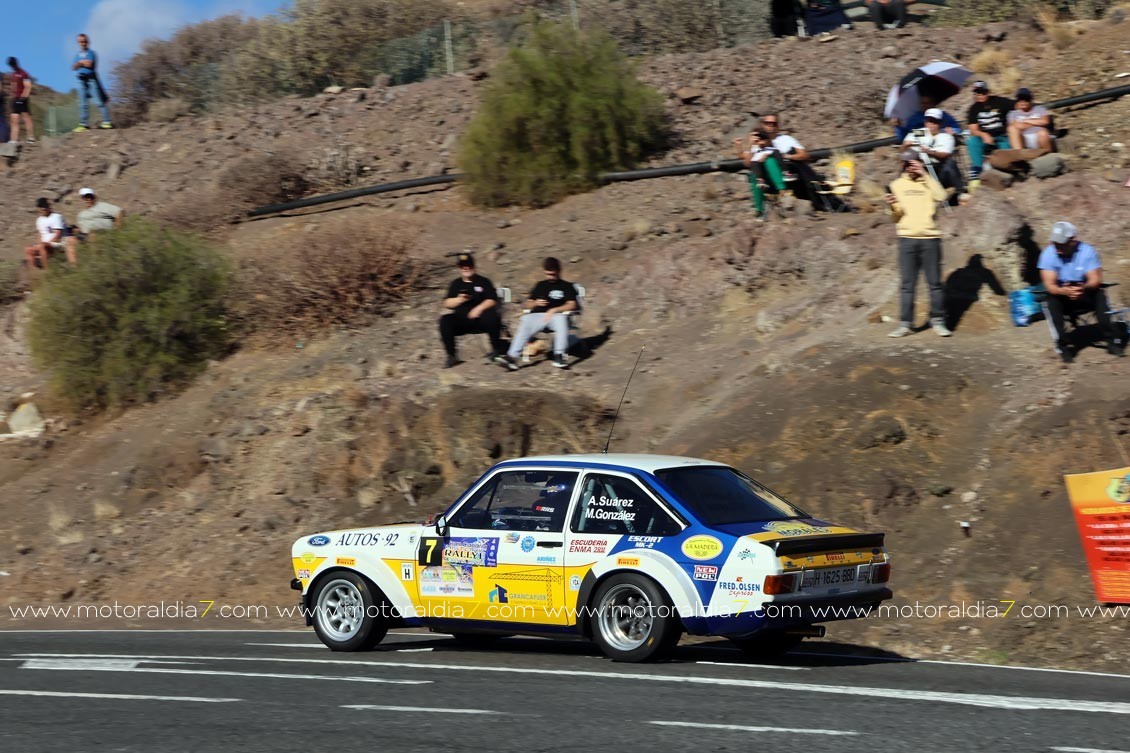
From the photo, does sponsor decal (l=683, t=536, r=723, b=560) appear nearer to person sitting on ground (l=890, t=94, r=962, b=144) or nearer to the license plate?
the license plate

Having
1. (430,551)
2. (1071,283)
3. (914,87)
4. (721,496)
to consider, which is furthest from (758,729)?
(914,87)

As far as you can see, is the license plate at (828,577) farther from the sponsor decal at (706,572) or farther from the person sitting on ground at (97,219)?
the person sitting on ground at (97,219)

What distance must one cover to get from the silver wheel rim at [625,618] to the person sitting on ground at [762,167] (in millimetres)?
12328

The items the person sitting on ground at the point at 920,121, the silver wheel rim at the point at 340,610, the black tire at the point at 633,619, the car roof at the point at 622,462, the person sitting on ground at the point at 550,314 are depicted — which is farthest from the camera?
the person sitting on ground at the point at 920,121

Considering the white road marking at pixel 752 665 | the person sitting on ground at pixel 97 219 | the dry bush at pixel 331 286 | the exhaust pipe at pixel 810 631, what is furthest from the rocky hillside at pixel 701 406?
the person sitting on ground at pixel 97 219

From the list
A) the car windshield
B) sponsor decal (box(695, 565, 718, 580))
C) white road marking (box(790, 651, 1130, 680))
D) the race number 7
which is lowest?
white road marking (box(790, 651, 1130, 680))

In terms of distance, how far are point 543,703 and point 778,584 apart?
A: 6.12ft

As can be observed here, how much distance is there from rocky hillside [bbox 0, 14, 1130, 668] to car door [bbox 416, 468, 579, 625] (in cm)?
308

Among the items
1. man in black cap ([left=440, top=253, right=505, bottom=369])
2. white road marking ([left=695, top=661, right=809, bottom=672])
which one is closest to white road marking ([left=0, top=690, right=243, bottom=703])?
white road marking ([left=695, top=661, right=809, bottom=672])

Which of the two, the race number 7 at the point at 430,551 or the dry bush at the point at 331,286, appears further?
the dry bush at the point at 331,286

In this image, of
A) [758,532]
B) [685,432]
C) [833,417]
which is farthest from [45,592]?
[758,532]

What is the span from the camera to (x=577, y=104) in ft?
83.9

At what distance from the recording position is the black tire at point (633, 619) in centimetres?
935

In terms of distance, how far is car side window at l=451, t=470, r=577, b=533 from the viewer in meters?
10.0
